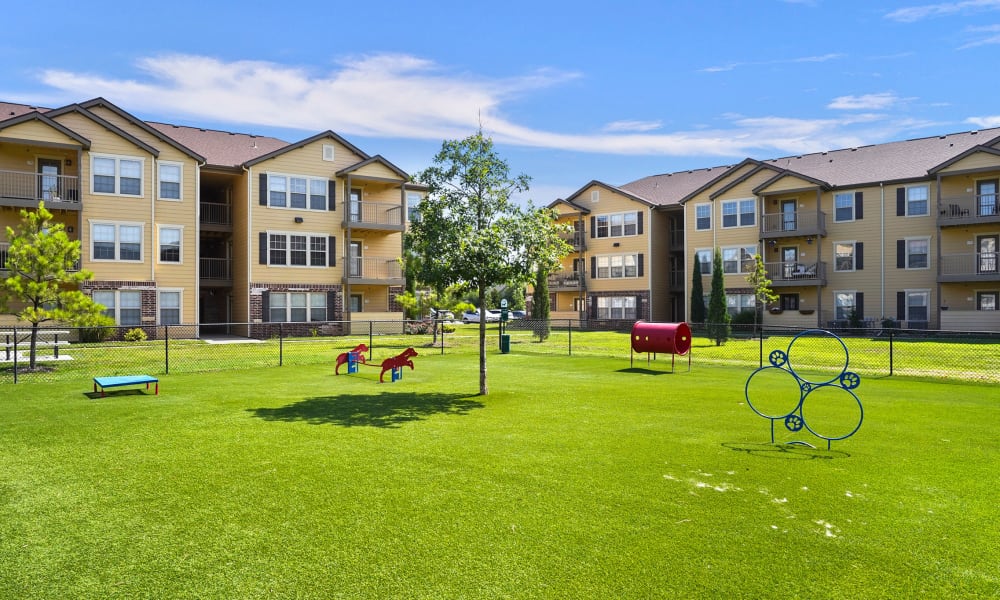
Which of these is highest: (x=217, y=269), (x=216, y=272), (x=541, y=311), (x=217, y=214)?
(x=217, y=214)

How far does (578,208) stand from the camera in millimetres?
44875

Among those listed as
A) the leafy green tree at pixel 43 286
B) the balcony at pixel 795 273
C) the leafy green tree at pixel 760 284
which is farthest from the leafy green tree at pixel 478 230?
the balcony at pixel 795 273

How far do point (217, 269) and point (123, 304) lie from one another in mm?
6818

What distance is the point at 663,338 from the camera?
16.5 m

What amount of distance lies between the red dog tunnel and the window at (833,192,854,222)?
944 inches

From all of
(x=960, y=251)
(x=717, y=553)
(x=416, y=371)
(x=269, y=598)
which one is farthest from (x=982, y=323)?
(x=269, y=598)

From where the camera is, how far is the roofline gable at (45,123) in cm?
2534

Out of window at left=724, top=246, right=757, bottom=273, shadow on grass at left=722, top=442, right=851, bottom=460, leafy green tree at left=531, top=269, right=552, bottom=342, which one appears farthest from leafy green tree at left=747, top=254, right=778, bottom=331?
shadow on grass at left=722, top=442, right=851, bottom=460

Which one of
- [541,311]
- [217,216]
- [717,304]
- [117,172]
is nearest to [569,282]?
[541,311]

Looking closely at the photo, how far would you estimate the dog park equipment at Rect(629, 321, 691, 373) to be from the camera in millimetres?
16328

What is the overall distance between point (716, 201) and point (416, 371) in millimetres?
28875

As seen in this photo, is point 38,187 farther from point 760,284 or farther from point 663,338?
point 760,284

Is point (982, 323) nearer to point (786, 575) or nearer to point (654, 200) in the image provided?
point (654, 200)

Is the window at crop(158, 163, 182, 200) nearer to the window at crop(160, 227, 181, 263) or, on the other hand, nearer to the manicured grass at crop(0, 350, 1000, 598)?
the window at crop(160, 227, 181, 263)
